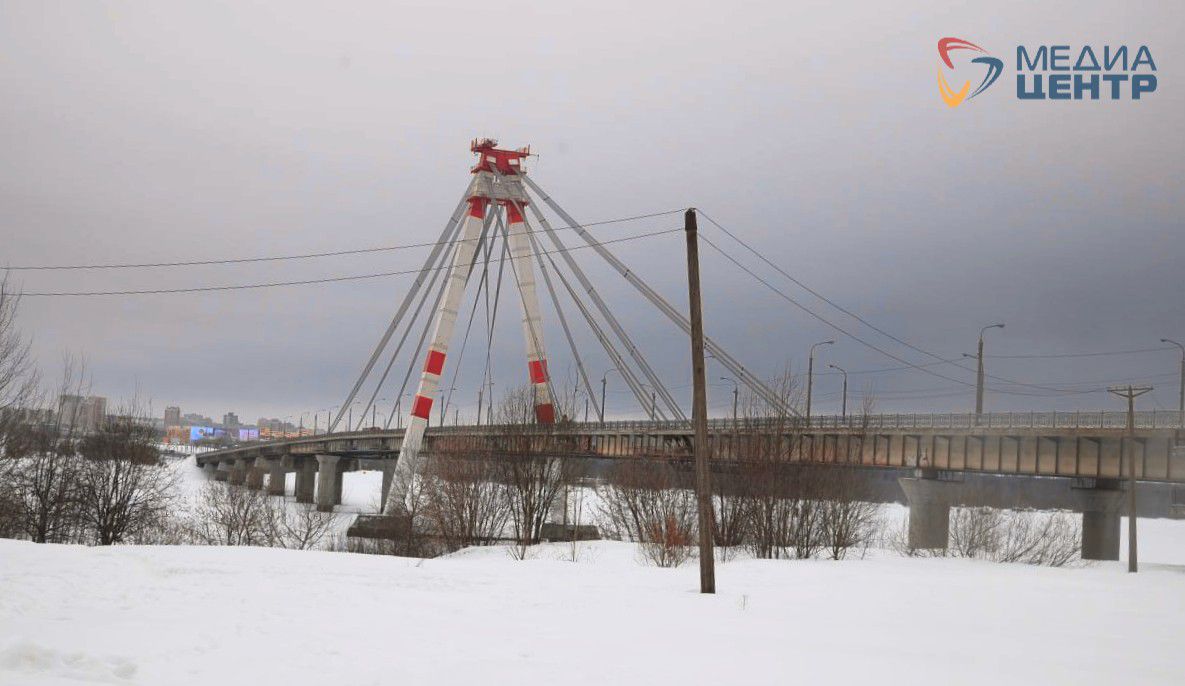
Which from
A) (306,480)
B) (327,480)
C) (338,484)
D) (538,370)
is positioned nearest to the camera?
(538,370)

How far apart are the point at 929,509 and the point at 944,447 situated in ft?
12.0

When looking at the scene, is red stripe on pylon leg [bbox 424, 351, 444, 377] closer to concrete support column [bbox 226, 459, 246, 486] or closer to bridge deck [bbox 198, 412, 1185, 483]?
bridge deck [bbox 198, 412, 1185, 483]

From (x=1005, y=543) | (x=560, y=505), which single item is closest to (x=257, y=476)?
(x=560, y=505)

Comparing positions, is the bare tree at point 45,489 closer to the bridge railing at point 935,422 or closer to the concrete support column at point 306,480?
the bridge railing at point 935,422

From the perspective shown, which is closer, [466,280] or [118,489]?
[118,489]

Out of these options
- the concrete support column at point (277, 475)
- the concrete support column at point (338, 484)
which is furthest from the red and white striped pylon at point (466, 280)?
the concrete support column at point (277, 475)

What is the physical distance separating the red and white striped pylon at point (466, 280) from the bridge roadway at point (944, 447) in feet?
10.4

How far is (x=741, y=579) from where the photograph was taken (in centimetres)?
2498

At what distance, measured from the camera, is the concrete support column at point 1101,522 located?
42438 mm

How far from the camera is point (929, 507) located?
4703 centimetres

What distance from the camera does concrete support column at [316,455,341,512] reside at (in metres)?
97.9

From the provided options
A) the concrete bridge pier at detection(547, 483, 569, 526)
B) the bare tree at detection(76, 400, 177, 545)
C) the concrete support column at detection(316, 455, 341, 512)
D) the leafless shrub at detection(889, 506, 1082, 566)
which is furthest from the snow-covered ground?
the concrete support column at detection(316, 455, 341, 512)

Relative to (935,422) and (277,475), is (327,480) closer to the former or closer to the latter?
(277,475)

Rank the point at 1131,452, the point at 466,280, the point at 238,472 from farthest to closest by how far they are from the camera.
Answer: the point at 238,472 < the point at 466,280 < the point at 1131,452
